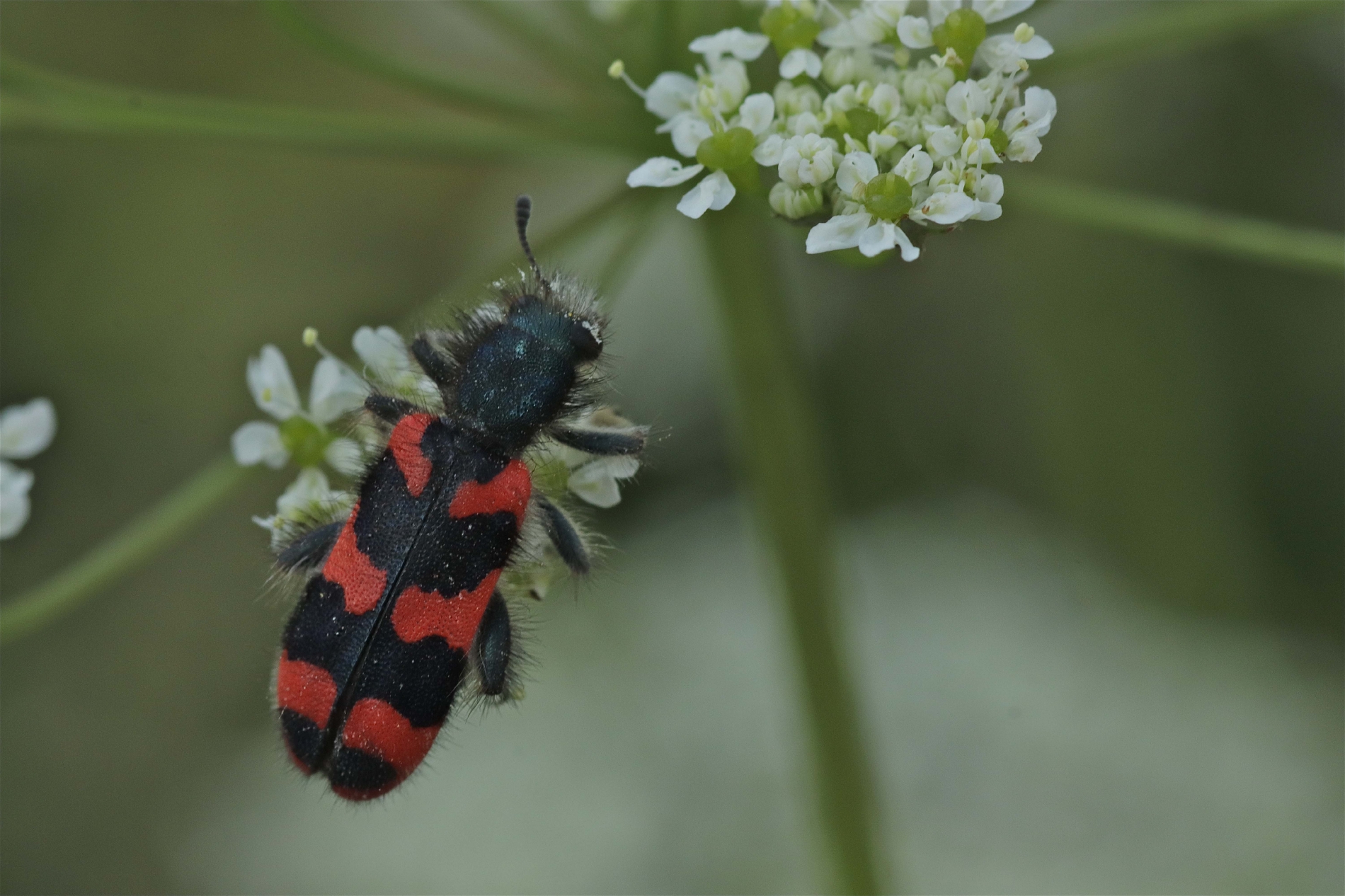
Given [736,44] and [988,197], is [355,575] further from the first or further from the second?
[988,197]

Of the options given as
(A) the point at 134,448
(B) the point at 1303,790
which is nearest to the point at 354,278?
(A) the point at 134,448

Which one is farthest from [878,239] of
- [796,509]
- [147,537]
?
[147,537]

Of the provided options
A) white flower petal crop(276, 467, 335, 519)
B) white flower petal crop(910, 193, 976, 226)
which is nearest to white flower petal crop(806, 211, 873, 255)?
white flower petal crop(910, 193, 976, 226)

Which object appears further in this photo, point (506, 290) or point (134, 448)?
point (134, 448)

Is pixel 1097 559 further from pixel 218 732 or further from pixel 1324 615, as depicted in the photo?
pixel 218 732

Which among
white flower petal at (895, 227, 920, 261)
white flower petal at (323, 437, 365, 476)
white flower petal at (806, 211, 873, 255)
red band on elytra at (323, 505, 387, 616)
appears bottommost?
red band on elytra at (323, 505, 387, 616)

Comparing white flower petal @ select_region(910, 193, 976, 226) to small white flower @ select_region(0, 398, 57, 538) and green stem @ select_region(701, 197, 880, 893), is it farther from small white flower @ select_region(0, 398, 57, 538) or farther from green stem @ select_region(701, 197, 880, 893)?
small white flower @ select_region(0, 398, 57, 538)

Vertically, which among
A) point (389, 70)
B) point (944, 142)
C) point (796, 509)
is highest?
point (389, 70)
